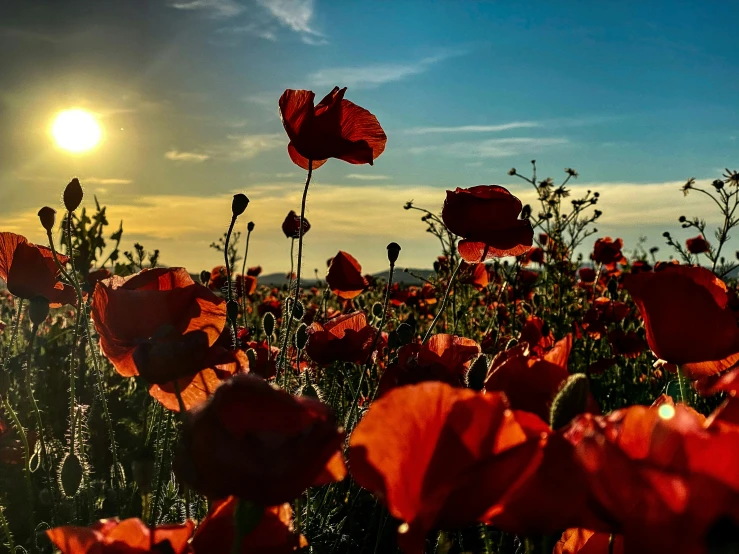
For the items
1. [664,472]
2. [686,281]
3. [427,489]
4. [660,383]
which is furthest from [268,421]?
[660,383]

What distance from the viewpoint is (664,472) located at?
0.55 meters

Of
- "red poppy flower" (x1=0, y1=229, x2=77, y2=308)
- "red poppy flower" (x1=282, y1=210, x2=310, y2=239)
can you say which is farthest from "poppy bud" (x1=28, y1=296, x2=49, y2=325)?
"red poppy flower" (x1=282, y1=210, x2=310, y2=239)

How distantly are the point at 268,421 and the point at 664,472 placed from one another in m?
0.34

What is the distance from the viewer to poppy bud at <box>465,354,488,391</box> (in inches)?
45.4

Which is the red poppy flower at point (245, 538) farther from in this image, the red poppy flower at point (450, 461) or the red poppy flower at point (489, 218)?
the red poppy flower at point (489, 218)

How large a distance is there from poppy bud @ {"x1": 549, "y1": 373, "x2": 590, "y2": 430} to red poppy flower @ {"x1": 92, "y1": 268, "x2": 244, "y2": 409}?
0.45 metres

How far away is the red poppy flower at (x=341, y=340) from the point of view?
2.04 m

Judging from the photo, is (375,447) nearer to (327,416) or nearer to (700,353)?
(327,416)

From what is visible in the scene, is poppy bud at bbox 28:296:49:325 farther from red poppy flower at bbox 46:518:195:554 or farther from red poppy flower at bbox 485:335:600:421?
red poppy flower at bbox 485:335:600:421

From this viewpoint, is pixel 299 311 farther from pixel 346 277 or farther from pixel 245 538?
pixel 245 538

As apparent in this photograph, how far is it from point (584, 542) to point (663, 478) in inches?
15.8

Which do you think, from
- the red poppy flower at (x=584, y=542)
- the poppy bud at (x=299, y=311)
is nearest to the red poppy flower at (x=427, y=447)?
the red poppy flower at (x=584, y=542)

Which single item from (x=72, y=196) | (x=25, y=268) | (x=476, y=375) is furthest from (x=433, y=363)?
(x=25, y=268)

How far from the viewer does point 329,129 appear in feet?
6.73
